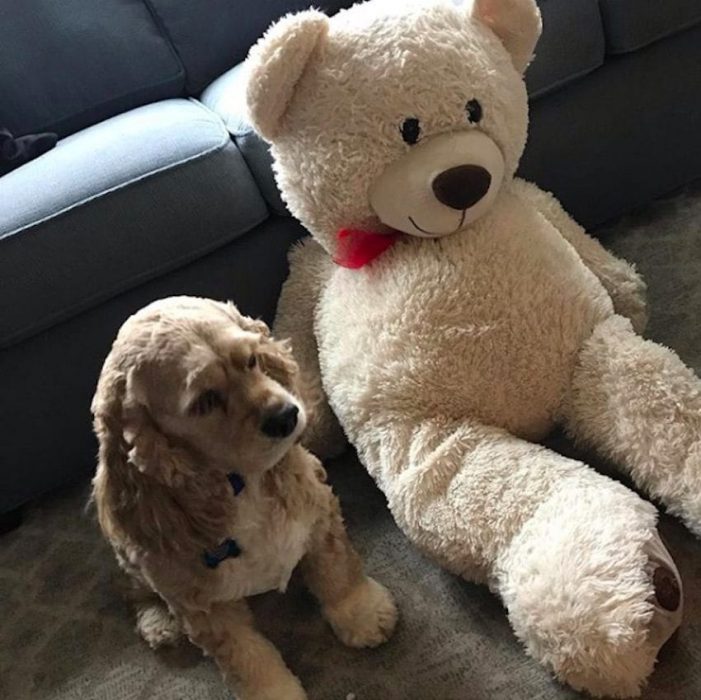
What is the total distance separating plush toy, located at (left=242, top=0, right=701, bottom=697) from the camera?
4.10 ft

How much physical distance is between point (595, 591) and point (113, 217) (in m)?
0.97

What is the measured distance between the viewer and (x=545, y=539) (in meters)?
1.17

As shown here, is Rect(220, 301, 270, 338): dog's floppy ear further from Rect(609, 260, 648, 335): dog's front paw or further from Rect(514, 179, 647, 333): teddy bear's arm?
Rect(609, 260, 648, 335): dog's front paw

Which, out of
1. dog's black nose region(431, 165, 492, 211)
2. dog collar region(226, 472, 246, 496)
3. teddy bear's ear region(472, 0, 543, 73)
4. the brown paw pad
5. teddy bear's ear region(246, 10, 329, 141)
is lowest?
the brown paw pad

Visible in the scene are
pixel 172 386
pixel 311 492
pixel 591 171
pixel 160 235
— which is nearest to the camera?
pixel 172 386

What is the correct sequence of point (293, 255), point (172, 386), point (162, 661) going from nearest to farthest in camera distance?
1. point (172, 386)
2. point (162, 661)
3. point (293, 255)

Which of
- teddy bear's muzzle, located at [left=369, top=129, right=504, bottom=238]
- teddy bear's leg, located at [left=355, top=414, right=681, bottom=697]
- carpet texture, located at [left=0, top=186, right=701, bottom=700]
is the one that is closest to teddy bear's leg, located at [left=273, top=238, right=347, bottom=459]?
carpet texture, located at [left=0, top=186, right=701, bottom=700]

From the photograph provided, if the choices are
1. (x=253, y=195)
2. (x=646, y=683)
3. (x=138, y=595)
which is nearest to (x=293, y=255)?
(x=253, y=195)

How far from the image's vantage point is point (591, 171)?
74.2 inches

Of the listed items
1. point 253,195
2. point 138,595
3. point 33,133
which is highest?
point 33,133

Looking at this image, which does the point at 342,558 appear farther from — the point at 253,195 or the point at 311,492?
the point at 253,195

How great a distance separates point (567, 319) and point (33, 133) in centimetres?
126

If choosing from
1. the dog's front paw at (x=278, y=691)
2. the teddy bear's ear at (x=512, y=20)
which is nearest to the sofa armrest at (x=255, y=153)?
the teddy bear's ear at (x=512, y=20)

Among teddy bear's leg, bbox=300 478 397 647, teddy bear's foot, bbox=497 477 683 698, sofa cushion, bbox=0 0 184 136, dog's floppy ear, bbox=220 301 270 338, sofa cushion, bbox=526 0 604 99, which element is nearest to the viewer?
teddy bear's foot, bbox=497 477 683 698
